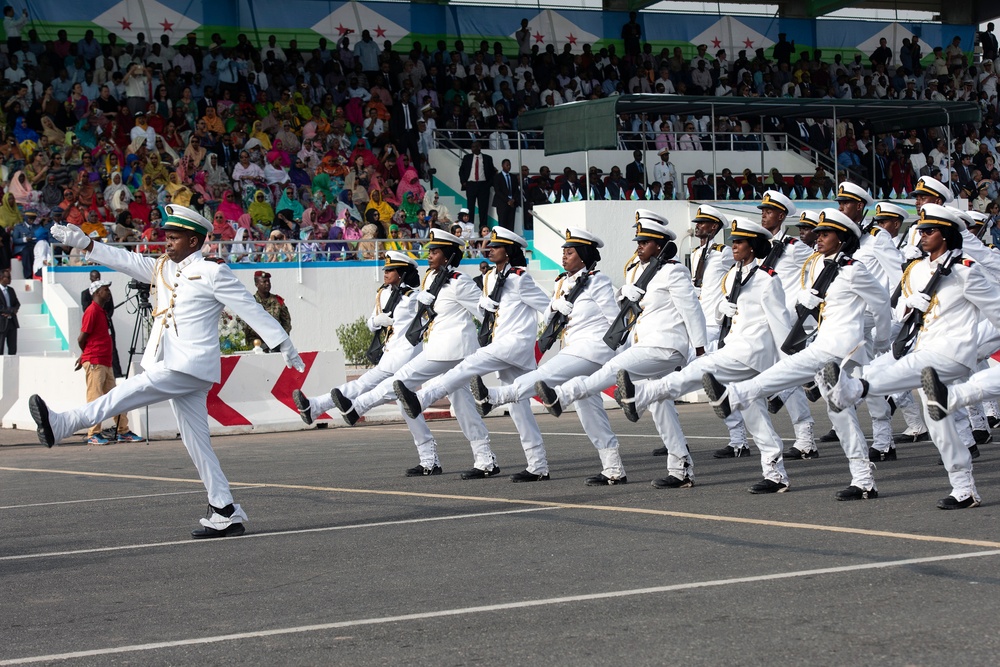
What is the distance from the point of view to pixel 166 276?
32.7 ft

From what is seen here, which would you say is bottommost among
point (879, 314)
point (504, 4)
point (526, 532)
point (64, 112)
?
point (526, 532)

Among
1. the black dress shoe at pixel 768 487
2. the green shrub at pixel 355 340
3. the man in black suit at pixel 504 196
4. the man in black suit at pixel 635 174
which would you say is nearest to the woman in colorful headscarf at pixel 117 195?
the green shrub at pixel 355 340

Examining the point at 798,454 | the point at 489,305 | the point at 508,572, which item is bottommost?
the point at 798,454

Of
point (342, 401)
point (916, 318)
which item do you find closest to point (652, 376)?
point (916, 318)

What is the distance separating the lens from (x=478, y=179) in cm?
3006

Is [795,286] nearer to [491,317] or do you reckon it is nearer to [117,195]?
[491,317]

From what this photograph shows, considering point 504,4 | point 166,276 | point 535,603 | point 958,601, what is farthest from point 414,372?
point 504,4

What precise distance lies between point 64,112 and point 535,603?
75.3ft

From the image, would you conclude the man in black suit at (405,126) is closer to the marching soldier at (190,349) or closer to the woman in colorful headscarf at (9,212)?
the woman in colorful headscarf at (9,212)

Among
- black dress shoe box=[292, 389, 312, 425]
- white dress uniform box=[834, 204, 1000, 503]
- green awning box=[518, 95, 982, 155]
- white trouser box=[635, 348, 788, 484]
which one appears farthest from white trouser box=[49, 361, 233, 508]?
green awning box=[518, 95, 982, 155]

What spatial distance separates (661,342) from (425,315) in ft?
9.51

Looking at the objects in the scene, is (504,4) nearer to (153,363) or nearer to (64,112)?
(64,112)

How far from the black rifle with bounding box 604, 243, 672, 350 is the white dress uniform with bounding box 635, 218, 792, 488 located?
750 mm

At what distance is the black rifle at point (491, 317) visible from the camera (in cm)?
1292
